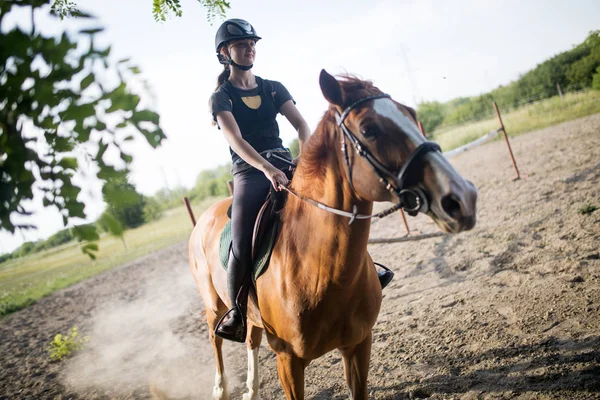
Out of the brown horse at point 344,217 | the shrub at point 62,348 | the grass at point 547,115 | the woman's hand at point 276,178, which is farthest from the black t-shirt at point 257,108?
the grass at point 547,115

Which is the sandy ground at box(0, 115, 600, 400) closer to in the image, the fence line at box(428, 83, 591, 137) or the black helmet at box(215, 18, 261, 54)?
the black helmet at box(215, 18, 261, 54)

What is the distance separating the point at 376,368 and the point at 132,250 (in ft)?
86.3

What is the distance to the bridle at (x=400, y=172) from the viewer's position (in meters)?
1.63

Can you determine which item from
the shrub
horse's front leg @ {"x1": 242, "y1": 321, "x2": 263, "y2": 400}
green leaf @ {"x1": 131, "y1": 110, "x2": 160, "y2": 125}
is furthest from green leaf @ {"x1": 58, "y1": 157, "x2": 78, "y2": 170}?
the shrub

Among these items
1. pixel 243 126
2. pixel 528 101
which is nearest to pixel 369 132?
pixel 243 126

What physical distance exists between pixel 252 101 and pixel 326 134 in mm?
1227

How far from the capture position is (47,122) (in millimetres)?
1156

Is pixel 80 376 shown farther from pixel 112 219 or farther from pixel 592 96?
pixel 592 96

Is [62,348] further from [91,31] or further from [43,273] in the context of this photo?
[43,273]

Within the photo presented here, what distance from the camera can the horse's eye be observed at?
1779 millimetres

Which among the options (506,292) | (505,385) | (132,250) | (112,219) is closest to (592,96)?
(506,292)

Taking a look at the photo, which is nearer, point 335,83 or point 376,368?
point 335,83

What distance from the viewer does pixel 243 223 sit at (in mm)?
2824

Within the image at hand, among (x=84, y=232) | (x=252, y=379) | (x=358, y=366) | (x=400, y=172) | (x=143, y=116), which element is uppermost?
(x=143, y=116)
